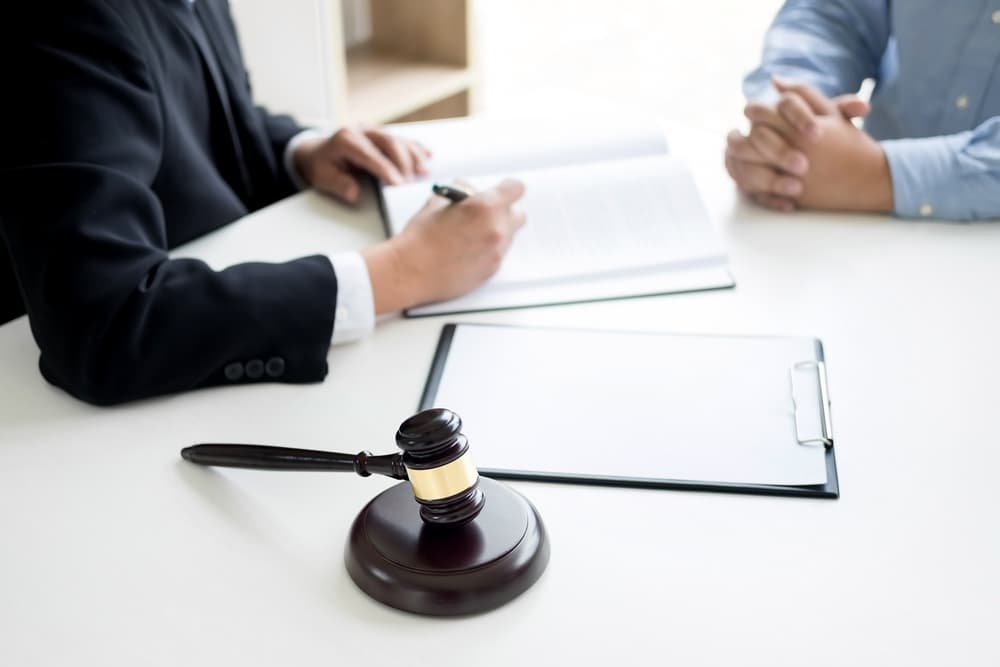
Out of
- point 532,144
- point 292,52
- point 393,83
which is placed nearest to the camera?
point 532,144

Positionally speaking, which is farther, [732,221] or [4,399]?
[732,221]

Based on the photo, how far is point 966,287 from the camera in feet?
3.65

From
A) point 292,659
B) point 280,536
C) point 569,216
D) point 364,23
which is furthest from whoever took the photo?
point 364,23

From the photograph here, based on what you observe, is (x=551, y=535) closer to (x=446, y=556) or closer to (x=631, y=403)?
(x=446, y=556)

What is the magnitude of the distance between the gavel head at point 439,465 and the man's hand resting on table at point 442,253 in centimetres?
35

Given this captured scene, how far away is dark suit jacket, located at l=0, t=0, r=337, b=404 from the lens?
93cm

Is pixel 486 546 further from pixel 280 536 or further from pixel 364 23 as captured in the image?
pixel 364 23

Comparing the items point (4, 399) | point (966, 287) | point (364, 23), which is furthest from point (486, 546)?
point (364, 23)

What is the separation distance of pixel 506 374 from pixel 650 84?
2836 mm

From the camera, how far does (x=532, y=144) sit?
1371mm

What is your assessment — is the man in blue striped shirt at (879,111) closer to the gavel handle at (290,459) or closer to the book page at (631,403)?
the book page at (631,403)

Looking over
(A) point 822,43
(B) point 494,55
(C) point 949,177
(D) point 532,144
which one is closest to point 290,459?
(D) point 532,144

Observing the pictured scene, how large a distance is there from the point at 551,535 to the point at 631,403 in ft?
0.64

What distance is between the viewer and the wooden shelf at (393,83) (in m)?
2.78
